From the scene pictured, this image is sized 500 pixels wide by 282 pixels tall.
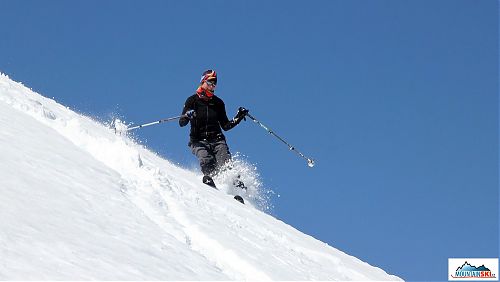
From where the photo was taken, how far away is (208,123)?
14289 mm

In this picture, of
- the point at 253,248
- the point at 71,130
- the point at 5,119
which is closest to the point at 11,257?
the point at 253,248

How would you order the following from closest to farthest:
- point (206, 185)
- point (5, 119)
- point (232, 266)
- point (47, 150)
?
point (232, 266), point (47, 150), point (5, 119), point (206, 185)

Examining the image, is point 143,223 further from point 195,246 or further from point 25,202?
point 25,202

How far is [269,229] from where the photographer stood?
31.2 feet

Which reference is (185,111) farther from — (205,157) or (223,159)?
(223,159)

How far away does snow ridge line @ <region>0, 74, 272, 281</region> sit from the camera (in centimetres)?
662

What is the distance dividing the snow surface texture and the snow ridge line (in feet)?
0.06

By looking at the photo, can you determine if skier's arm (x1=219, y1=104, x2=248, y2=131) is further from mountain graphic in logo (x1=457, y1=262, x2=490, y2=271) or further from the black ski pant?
mountain graphic in logo (x1=457, y1=262, x2=490, y2=271)

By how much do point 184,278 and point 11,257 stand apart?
57.0 inches

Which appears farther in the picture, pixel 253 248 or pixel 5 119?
pixel 5 119

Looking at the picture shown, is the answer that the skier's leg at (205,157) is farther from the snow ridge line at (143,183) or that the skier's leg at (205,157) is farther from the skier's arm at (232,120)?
the snow ridge line at (143,183)

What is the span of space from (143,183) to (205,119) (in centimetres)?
598

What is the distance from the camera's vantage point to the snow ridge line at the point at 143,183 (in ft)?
21.7

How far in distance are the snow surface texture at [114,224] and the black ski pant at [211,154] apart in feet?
9.15
